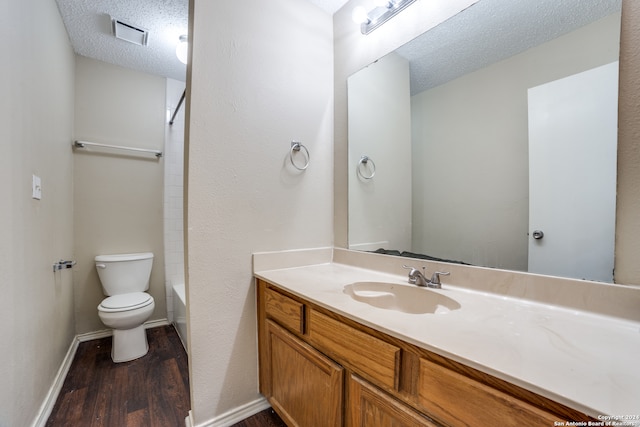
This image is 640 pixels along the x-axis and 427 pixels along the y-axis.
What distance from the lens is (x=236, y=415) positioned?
1.34 metres

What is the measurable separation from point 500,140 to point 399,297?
78 centimetres

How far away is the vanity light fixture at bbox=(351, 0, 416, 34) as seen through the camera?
1.30 meters

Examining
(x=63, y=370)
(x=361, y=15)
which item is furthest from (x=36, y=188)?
(x=361, y=15)

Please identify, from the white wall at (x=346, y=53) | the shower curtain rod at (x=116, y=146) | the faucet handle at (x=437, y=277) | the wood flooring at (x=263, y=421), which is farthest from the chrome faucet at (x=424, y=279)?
the shower curtain rod at (x=116, y=146)

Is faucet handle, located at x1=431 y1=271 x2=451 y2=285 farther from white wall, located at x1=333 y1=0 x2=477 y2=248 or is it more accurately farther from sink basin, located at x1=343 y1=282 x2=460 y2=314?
white wall, located at x1=333 y1=0 x2=477 y2=248

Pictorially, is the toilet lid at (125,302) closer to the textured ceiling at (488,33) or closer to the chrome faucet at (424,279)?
the chrome faucet at (424,279)

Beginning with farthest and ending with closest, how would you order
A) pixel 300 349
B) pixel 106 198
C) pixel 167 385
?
1. pixel 106 198
2. pixel 167 385
3. pixel 300 349

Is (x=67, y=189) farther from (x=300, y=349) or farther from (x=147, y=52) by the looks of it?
(x=300, y=349)

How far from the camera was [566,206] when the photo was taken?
0.89 m

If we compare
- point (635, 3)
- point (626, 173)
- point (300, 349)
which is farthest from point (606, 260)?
point (300, 349)

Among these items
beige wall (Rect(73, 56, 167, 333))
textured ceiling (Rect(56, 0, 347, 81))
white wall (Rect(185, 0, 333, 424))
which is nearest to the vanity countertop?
white wall (Rect(185, 0, 333, 424))

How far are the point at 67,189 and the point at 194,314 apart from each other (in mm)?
1650

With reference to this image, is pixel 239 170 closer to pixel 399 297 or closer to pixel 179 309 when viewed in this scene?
pixel 399 297

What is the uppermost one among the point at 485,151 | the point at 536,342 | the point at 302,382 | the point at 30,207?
the point at 485,151
